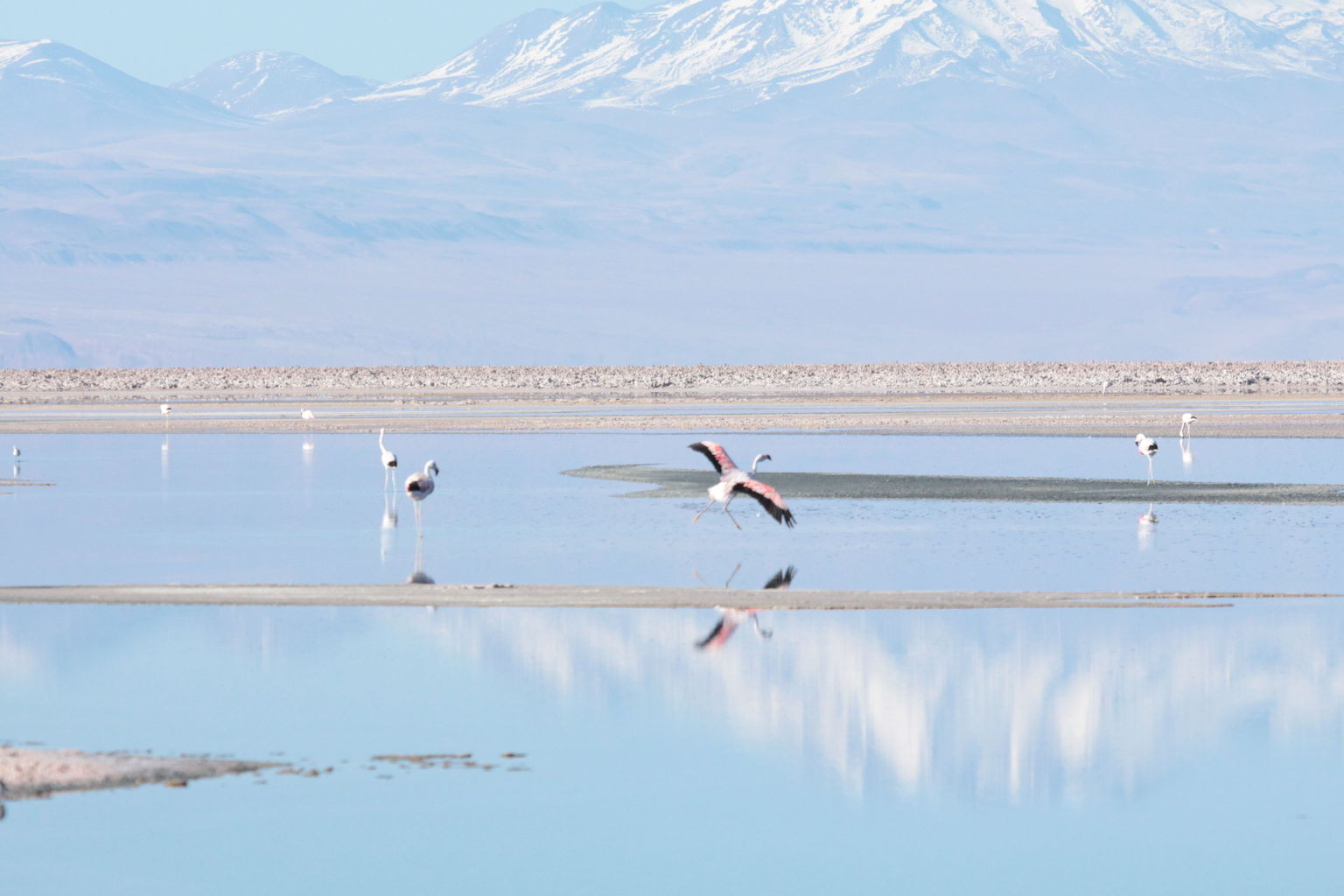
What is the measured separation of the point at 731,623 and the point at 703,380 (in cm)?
7428

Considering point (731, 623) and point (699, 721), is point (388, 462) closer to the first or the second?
point (731, 623)

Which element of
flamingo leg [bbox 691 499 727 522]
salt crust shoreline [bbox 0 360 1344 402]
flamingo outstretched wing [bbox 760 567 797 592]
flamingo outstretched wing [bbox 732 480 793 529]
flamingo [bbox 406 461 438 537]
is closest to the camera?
flamingo outstretched wing [bbox 760 567 797 592]

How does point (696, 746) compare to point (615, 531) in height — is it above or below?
below

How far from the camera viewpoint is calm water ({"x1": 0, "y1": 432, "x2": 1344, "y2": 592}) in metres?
18.9

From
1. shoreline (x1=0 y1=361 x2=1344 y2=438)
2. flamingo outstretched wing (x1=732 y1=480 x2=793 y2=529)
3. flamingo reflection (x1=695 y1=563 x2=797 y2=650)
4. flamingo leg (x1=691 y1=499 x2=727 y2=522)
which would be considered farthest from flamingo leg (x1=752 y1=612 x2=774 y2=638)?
shoreline (x1=0 y1=361 x2=1344 y2=438)

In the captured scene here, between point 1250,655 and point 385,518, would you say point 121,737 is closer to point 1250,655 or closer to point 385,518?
point 1250,655

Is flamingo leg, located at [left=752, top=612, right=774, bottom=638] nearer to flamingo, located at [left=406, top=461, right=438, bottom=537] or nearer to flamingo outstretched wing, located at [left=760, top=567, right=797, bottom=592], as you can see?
flamingo outstretched wing, located at [left=760, top=567, right=797, bottom=592]

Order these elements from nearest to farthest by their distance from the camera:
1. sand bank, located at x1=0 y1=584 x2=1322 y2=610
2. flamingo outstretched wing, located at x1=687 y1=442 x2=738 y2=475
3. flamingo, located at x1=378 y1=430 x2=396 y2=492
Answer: sand bank, located at x1=0 y1=584 x2=1322 y2=610
flamingo outstretched wing, located at x1=687 y1=442 x2=738 y2=475
flamingo, located at x1=378 y1=430 x2=396 y2=492

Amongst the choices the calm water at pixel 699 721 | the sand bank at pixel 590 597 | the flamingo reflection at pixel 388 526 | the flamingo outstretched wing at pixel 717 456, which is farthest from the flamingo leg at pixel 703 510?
the sand bank at pixel 590 597

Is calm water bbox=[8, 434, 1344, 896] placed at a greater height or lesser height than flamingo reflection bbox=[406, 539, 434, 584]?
lesser

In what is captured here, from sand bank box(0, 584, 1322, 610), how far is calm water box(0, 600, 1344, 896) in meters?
0.44

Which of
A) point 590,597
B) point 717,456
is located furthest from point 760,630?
point 717,456

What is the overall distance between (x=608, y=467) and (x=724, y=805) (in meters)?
24.5

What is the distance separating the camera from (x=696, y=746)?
11.4 m
